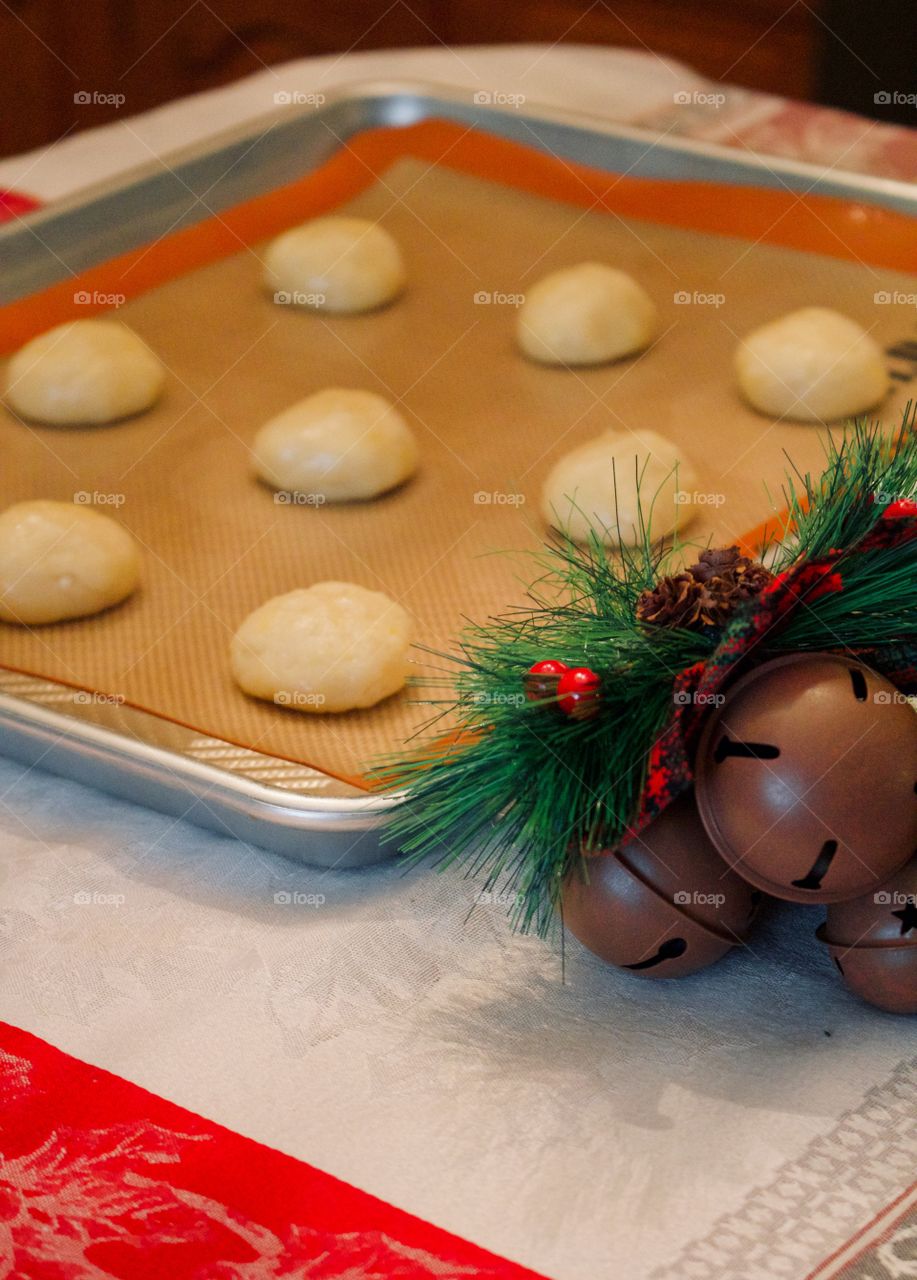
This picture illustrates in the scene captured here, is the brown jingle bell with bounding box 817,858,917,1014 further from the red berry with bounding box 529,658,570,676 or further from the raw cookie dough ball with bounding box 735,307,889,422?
the raw cookie dough ball with bounding box 735,307,889,422

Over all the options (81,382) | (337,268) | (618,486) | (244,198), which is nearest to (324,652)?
(618,486)

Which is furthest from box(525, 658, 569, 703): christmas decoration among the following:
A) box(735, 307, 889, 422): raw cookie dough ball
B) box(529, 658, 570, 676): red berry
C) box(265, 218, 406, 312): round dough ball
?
box(265, 218, 406, 312): round dough ball

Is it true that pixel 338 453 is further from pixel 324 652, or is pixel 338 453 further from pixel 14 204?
pixel 14 204

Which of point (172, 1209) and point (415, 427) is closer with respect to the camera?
point (172, 1209)

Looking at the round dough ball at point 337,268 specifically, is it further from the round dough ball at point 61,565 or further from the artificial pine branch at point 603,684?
the artificial pine branch at point 603,684

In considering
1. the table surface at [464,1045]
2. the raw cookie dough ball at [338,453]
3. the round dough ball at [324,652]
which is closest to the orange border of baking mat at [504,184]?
the raw cookie dough ball at [338,453]
